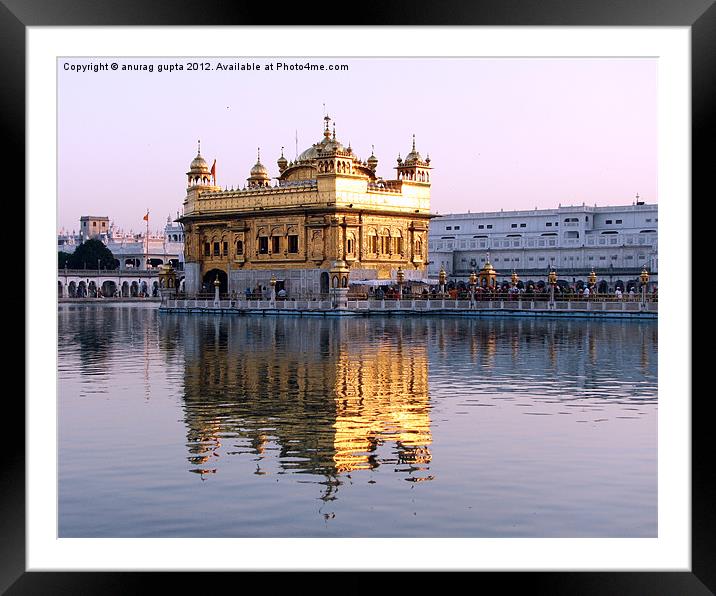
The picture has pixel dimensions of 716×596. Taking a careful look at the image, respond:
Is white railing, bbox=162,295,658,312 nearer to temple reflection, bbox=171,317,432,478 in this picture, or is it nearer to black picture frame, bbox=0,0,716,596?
temple reflection, bbox=171,317,432,478

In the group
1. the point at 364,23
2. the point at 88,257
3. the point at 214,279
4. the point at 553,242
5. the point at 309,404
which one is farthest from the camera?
the point at 88,257

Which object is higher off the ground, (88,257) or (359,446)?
(88,257)

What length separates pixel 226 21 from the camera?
7.15m

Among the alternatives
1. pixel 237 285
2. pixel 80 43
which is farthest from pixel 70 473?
pixel 237 285

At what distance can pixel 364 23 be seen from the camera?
7.11m

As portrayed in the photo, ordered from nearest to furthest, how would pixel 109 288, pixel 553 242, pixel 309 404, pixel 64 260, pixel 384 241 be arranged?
pixel 309 404, pixel 384 241, pixel 553 242, pixel 109 288, pixel 64 260

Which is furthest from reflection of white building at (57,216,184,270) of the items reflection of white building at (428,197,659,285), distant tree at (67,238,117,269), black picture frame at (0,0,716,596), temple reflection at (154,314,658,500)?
black picture frame at (0,0,716,596)

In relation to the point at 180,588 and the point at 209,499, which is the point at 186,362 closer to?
the point at 209,499

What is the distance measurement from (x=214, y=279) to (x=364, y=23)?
50.7 metres

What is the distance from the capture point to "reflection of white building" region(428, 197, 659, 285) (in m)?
67.1

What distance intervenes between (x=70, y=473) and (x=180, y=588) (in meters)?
3.43

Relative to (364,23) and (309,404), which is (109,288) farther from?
(364,23)

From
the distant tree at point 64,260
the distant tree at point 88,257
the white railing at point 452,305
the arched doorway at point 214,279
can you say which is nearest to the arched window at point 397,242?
the white railing at point 452,305

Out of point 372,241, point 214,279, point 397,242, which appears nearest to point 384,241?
point 372,241
